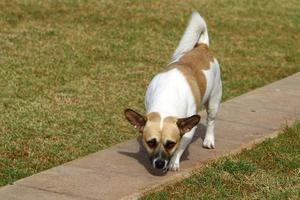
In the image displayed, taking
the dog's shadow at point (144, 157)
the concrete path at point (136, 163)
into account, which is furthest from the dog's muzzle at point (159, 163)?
the dog's shadow at point (144, 157)

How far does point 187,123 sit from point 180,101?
1.31 feet

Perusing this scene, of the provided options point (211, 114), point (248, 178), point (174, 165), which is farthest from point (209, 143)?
point (248, 178)

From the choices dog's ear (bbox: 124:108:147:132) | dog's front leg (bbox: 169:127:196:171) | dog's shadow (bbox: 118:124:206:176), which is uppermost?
dog's ear (bbox: 124:108:147:132)

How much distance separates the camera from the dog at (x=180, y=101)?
7.01 meters

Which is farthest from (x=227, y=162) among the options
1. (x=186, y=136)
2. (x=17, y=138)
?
(x=17, y=138)

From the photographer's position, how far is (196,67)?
8.02 m

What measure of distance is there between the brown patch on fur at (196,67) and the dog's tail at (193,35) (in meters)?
0.22

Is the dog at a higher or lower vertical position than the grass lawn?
higher

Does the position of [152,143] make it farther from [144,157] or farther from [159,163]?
[144,157]

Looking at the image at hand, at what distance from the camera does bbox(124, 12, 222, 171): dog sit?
701 centimetres

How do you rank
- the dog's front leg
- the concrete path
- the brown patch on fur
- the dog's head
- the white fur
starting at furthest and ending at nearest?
the brown patch on fur → the dog's front leg → the white fur → the dog's head → the concrete path

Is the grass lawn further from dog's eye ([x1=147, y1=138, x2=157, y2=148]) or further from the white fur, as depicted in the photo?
dog's eye ([x1=147, y1=138, x2=157, y2=148])

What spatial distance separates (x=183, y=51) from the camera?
8.76 metres

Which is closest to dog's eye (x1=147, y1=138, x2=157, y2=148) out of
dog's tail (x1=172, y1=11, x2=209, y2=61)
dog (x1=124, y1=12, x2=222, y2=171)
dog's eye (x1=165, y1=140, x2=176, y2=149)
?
dog (x1=124, y1=12, x2=222, y2=171)
